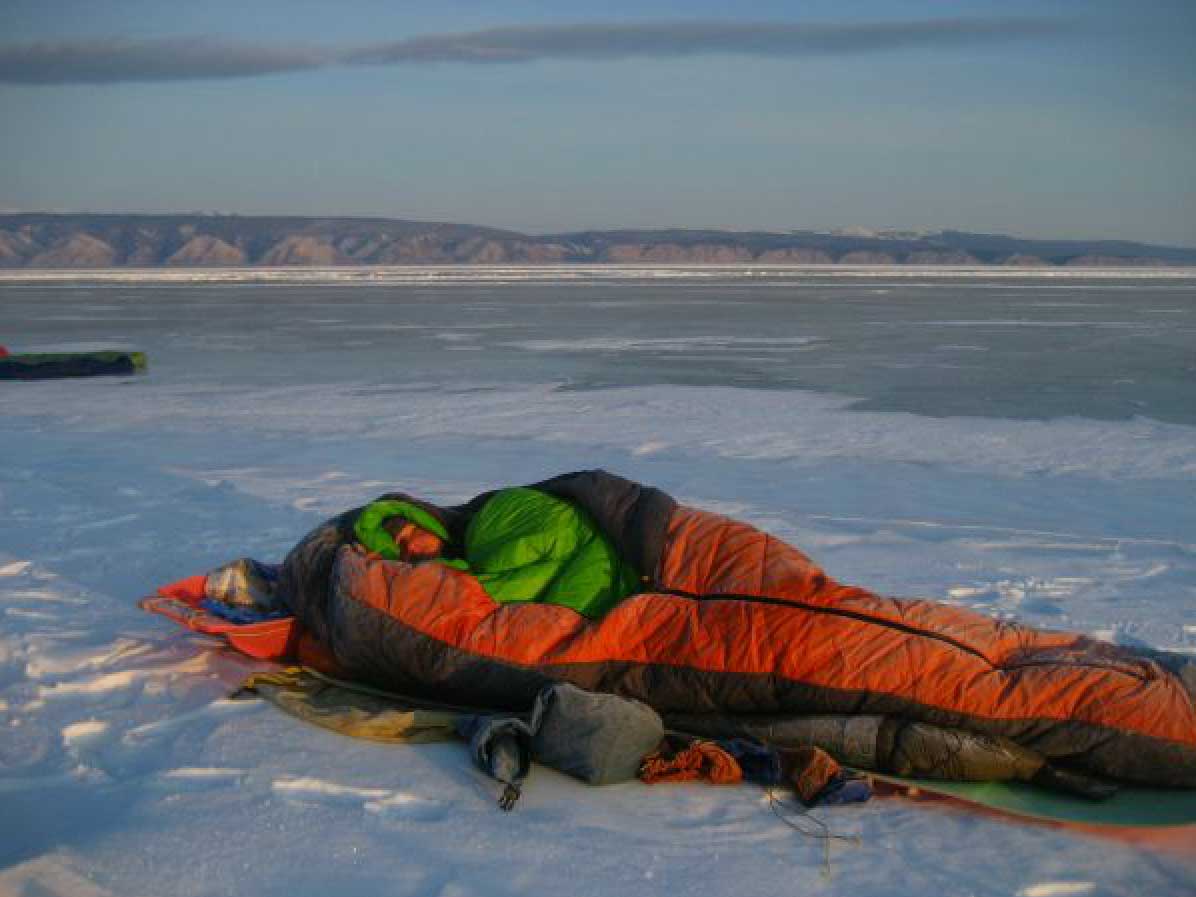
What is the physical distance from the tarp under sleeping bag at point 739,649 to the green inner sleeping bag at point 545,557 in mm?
50

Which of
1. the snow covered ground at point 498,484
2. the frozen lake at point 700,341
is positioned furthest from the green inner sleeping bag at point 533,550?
the frozen lake at point 700,341

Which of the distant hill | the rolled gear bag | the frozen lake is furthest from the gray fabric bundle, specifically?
the distant hill

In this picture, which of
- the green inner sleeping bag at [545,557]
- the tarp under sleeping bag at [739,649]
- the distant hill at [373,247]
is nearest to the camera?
the tarp under sleeping bag at [739,649]

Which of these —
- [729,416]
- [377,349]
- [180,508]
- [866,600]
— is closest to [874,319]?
[377,349]

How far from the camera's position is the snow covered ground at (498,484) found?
2750 mm

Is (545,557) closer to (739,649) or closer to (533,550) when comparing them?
(533,550)

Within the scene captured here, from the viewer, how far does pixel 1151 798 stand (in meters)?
2.99

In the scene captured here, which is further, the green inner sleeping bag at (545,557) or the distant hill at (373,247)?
the distant hill at (373,247)

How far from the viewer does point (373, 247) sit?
106 m

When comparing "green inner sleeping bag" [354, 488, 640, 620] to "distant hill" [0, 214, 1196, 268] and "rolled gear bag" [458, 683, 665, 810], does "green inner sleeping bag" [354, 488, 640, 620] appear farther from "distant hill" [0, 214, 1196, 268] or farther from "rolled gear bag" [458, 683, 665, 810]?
"distant hill" [0, 214, 1196, 268]

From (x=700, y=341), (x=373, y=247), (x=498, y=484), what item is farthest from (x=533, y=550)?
(x=373, y=247)

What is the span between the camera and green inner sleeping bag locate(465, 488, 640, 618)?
11.8 ft

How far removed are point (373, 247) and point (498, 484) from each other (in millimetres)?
101802

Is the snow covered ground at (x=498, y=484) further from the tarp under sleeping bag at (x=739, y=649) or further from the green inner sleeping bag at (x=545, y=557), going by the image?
the green inner sleeping bag at (x=545, y=557)
